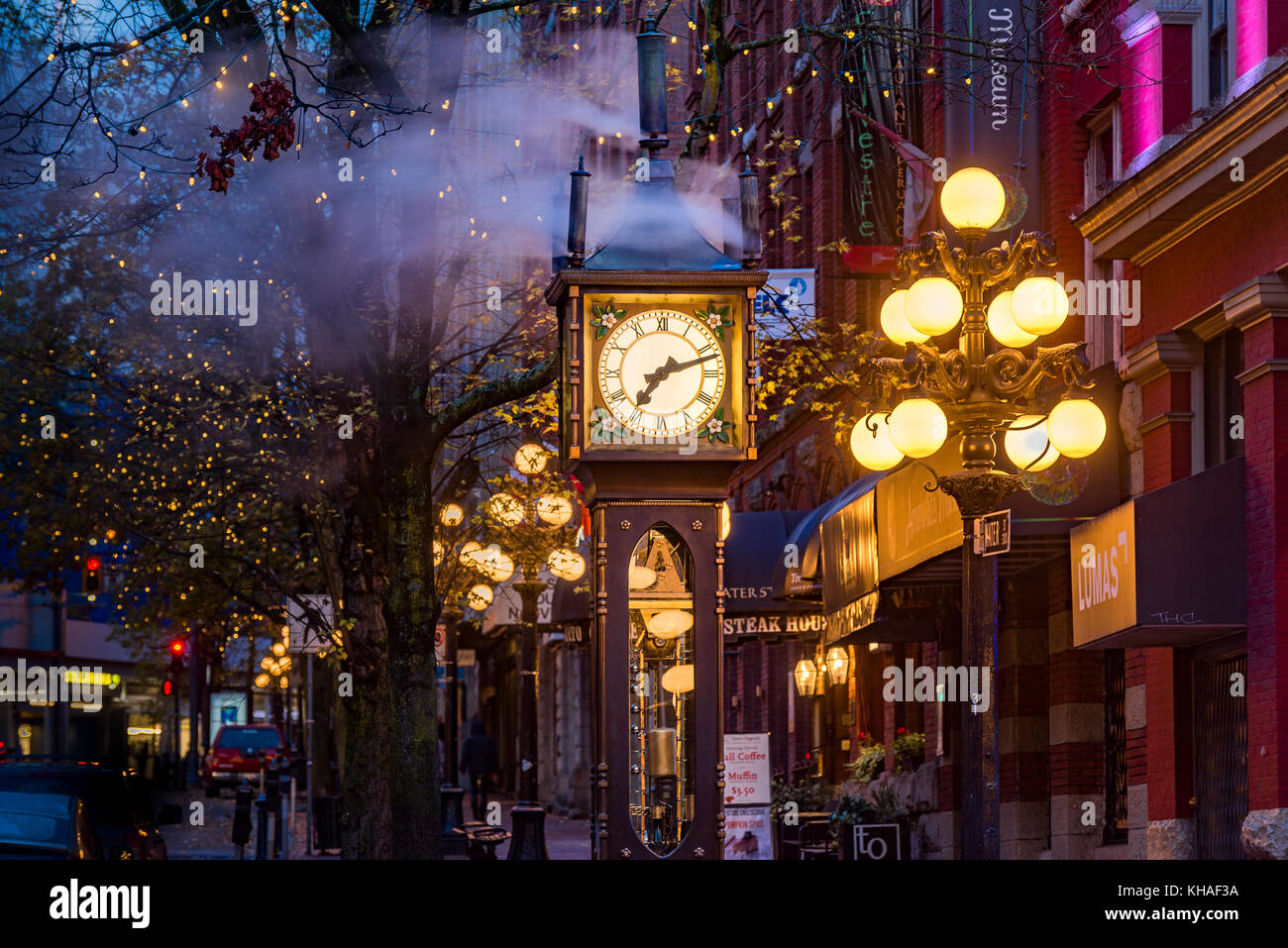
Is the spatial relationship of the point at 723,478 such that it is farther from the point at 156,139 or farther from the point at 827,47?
the point at 827,47

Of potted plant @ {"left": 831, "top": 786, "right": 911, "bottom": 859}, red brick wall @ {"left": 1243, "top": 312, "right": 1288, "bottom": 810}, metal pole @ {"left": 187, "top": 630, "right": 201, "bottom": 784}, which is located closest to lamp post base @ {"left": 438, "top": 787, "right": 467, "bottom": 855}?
potted plant @ {"left": 831, "top": 786, "right": 911, "bottom": 859}

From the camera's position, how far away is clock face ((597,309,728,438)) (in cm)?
866

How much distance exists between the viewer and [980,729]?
1006 centimetres

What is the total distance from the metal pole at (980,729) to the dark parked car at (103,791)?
697 cm

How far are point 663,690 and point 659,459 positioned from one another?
42.1 inches

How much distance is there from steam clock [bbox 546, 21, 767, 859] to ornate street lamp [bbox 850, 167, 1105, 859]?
198 cm

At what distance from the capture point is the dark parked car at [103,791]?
1481 cm

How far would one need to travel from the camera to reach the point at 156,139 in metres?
10.7

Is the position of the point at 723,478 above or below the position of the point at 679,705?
above

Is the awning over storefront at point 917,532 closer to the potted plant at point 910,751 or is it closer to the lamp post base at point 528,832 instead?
the potted plant at point 910,751

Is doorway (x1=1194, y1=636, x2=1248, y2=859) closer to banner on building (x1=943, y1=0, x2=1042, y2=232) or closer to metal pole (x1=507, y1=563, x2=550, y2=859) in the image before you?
banner on building (x1=943, y1=0, x2=1042, y2=232)
